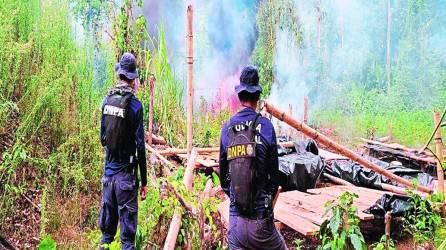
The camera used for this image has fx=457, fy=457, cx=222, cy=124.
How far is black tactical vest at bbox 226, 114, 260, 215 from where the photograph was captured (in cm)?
282

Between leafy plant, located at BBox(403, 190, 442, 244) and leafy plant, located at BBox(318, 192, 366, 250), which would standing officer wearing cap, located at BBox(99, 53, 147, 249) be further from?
leafy plant, located at BBox(403, 190, 442, 244)

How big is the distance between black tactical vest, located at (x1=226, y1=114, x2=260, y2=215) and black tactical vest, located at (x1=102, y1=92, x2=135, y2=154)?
3.61 feet

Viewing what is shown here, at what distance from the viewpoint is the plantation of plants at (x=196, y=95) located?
4230 mm

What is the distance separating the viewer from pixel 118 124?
11.8 feet

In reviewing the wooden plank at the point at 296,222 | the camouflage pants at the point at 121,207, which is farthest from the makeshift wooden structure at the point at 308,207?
the camouflage pants at the point at 121,207

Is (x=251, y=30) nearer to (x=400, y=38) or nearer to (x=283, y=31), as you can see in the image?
(x=283, y=31)

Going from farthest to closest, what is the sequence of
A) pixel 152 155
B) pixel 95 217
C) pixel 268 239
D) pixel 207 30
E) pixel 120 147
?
pixel 207 30 → pixel 152 155 → pixel 95 217 → pixel 120 147 → pixel 268 239

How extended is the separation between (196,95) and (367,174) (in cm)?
605

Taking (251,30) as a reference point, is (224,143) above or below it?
below

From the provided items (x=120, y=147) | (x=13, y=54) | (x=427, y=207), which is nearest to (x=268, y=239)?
(x=120, y=147)

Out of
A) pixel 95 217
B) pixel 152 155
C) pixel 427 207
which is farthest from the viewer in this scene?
pixel 152 155

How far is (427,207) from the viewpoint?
4355mm

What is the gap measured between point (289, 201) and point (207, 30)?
25.7 feet

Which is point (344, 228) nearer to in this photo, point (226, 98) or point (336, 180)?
point (336, 180)
